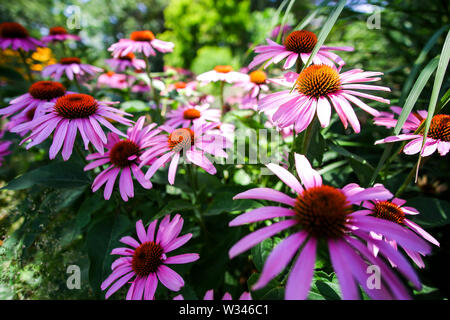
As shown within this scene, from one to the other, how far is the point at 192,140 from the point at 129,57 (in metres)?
1.08

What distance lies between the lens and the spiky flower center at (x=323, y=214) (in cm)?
49

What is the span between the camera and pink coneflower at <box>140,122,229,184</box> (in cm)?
75

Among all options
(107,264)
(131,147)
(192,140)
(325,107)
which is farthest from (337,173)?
(107,264)

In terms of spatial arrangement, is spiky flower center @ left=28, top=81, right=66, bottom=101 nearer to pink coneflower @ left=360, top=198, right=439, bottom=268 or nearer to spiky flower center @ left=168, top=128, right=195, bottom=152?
spiky flower center @ left=168, top=128, right=195, bottom=152

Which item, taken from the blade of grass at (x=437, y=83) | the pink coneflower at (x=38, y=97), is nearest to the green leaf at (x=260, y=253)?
the blade of grass at (x=437, y=83)

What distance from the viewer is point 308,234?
492 mm

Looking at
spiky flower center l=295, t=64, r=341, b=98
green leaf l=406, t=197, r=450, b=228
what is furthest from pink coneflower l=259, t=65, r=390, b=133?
green leaf l=406, t=197, r=450, b=228

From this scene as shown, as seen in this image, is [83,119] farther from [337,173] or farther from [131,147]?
[337,173]

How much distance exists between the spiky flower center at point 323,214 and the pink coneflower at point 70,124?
1.90ft

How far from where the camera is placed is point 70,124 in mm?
799

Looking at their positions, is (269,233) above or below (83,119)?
below

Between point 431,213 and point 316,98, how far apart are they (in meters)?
0.60

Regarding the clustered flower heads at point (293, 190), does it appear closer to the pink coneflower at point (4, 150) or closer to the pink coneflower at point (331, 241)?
the pink coneflower at point (331, 241)

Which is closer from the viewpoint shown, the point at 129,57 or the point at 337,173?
the point at 337,173
